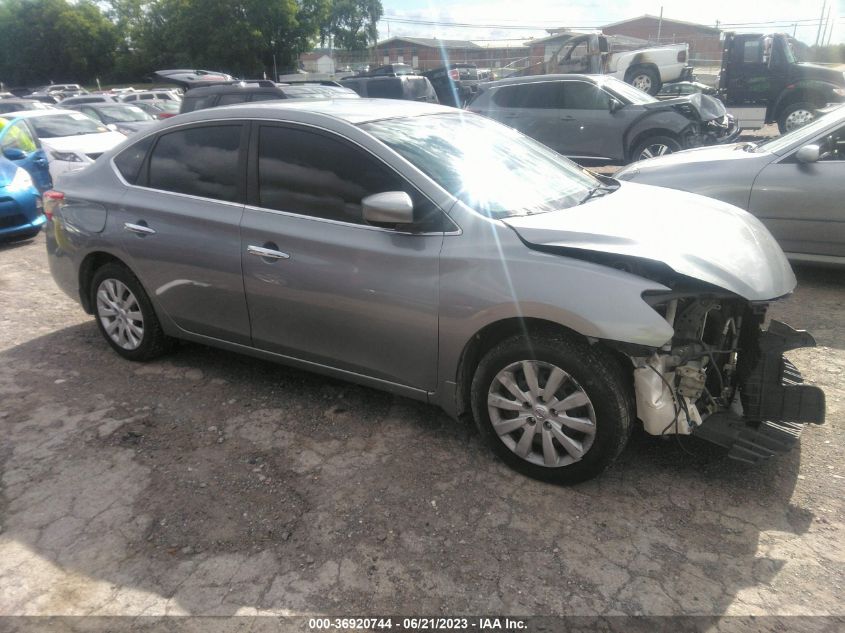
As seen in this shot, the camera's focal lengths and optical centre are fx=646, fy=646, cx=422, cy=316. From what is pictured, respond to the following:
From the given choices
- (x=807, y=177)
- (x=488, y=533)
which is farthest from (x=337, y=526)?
(x=807, y=177)

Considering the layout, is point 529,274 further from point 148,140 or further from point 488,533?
point 148,140

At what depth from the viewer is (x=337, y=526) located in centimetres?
282

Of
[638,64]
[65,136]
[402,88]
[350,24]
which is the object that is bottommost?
[65,136]

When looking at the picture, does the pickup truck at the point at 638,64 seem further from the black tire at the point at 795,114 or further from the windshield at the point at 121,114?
the windshield at the point at 121,114

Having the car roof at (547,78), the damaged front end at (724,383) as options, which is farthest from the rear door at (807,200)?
the car roof at (547,78)

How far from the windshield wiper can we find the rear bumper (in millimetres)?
1208

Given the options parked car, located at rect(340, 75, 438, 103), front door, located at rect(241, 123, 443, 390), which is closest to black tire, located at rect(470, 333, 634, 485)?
front door, located at rect(241, 123, 443, 390)

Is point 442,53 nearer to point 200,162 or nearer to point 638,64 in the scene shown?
point 638,64

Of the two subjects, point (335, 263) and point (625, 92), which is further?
point (625, 92)

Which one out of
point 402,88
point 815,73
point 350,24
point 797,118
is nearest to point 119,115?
point 402,88

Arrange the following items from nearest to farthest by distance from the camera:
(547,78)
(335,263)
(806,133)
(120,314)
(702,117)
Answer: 1. (335,263)
2. (120,314)
3. (806,133)
4. (702,117)
5. (547,78)

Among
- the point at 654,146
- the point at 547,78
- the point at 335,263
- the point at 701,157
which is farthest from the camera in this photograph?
the point at 547,78

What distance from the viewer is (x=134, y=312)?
4355mm

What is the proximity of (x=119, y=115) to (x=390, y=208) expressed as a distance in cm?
1413
